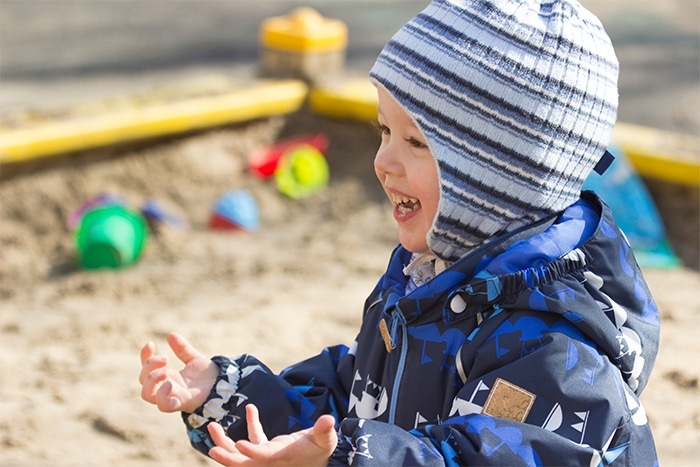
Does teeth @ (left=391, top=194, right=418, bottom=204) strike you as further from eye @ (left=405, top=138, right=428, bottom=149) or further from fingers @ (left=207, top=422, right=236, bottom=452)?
fingers @ (left=207, top=422, right=236, bottom=452)

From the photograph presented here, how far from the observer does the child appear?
1.51 metres

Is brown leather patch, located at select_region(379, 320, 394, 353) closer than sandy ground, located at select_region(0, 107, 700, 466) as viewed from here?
Yes

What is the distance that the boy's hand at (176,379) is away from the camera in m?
1.82

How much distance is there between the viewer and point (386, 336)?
69.9 inches

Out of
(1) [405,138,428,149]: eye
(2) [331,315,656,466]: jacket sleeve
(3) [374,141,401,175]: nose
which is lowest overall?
(2) [331,315,656,466]: jacket sleeve

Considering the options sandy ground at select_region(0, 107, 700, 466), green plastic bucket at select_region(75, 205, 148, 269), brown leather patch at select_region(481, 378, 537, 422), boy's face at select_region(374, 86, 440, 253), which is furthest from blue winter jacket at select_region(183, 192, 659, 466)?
green plastic bucket at select_region(75, 205, 148, 269)

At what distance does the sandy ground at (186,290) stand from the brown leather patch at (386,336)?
1.12 metres

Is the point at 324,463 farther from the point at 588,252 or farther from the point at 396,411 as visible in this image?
the point at 588,252

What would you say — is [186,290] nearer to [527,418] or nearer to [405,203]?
[405,203]

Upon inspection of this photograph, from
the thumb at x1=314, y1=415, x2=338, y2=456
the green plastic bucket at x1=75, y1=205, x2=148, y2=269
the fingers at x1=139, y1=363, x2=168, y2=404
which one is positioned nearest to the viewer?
the thumb at x1=314, y1=415, x2=338, y2=456

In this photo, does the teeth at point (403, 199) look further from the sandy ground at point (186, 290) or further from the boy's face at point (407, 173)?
the sandy ground at point (186, 290)

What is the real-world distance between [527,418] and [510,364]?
82 mm

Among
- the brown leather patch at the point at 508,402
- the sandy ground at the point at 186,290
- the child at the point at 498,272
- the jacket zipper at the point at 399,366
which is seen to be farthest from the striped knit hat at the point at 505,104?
the sandy ground at the point at 186,290

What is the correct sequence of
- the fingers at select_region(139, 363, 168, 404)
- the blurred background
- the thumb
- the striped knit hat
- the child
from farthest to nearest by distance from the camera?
the blurred background < the fingers at select_region(139, 363, 168, 404) < the striped knit hat < the child < the thumb
